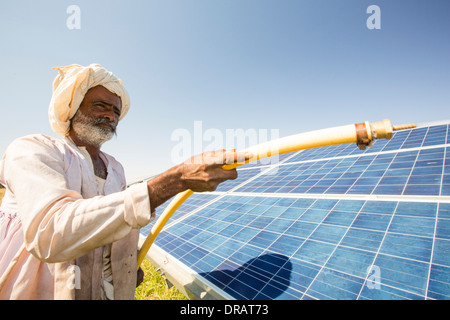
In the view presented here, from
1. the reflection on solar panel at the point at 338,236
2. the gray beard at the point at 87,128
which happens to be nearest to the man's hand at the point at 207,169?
the gray beard at the point at 87,128

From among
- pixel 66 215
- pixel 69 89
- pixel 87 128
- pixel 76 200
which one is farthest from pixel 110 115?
pixel 66 215

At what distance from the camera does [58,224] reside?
3.58 ft

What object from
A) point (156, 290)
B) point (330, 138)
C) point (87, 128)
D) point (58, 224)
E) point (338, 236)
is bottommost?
point (156, 290)

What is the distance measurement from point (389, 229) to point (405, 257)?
22.1 inches

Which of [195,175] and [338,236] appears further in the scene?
[338,236]

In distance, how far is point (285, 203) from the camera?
4.51 m

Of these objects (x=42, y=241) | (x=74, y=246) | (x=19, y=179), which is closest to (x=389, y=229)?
(x=74, y=246)

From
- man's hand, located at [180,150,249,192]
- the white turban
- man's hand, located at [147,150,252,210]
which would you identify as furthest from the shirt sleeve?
the white turban

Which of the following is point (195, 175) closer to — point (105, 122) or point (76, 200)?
point (76, 200)

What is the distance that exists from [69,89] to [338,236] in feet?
13.5

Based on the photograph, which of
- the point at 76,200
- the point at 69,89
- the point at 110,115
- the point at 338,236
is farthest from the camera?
the point at 338,236
